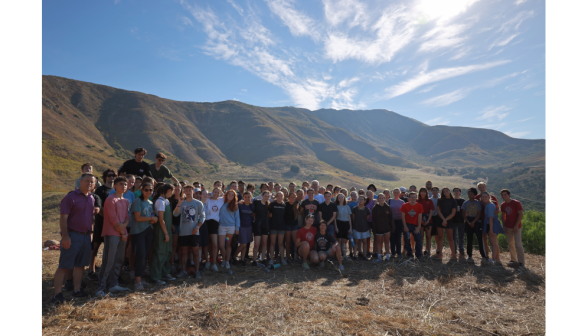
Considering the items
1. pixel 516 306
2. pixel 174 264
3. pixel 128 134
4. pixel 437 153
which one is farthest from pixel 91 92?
pixel 437 153

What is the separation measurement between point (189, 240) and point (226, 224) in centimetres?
99

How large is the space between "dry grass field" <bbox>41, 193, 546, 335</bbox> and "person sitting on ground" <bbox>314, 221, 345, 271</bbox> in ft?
1.38

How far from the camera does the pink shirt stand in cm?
476

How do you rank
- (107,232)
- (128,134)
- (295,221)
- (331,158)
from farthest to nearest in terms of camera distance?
(331,158), (128,134), (295,221), (107,232)

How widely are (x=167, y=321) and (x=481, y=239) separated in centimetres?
828

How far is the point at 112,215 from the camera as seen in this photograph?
4762 millimetres

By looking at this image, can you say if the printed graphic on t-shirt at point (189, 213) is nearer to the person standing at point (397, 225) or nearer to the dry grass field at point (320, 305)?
the dry grass field at point (320, 305)

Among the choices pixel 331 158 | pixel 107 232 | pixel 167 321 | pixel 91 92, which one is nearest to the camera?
pixel 167 321

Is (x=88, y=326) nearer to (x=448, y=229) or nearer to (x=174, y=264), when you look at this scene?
(x=174, y=264)

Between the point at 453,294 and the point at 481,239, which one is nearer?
the point at 453,294

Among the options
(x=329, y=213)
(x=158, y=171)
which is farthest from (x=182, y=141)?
(x=329, y=213)

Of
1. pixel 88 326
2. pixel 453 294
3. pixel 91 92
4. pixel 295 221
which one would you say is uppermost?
pixel 91 92

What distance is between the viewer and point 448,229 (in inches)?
313

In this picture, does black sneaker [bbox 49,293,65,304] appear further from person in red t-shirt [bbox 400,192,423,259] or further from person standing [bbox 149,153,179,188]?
person in red t-shirt [bbox 400,192,423,259]
